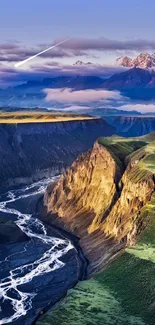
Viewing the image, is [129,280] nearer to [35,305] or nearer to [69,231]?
[35,305]

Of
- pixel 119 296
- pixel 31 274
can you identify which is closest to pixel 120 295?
pixel 119 296

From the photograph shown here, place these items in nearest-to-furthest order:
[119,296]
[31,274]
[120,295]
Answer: [119,296] → [120,295] → [31,274]

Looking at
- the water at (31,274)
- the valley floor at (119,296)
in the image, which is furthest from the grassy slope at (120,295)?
the water at (31,274)

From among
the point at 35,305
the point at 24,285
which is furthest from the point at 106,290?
the point at 24,285

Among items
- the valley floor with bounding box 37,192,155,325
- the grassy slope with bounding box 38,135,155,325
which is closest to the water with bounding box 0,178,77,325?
the valley floor with bounding box 37,192,155,325

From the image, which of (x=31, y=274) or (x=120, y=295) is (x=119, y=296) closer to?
(x=120, y=295)

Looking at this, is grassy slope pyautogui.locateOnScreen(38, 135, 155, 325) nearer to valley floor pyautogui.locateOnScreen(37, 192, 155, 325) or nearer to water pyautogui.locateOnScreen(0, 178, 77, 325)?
valley floor pyautogui.locateOnScreen(37, 192, 155, 325)

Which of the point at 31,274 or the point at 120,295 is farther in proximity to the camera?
the point at 31,274
